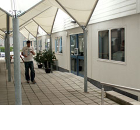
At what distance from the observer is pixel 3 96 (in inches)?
258

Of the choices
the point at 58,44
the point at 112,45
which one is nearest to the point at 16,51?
the point at 112,45

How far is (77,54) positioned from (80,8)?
3725 millimetres

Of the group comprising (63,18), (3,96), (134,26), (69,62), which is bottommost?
(3,96)

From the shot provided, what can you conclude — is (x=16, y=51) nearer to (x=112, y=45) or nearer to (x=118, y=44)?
(x=118, y=44)

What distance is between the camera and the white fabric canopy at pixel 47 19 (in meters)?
11.6

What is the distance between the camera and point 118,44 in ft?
21.2

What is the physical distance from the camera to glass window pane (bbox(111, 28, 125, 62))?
6.23 metres

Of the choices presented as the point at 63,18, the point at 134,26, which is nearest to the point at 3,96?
the point at 134,26

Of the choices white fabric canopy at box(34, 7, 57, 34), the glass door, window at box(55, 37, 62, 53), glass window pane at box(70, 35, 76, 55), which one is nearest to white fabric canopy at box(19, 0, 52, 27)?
the glass door

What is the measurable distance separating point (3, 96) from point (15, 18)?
299cm

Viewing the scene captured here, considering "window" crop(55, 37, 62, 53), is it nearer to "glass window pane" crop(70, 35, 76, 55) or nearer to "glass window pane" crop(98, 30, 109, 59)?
"glass window pane" crop(70, 35, 76, 55)

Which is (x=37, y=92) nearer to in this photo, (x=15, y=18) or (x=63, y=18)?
(x=15, y=18)

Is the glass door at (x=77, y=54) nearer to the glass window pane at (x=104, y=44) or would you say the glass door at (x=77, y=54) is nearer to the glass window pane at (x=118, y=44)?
the glass window pane at (x=104, y=44)
